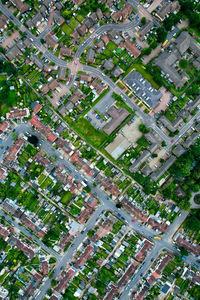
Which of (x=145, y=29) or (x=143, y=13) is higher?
(x=143, y=13)

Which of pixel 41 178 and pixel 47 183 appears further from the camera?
pixel 47 183

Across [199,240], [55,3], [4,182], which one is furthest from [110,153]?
[55,3]

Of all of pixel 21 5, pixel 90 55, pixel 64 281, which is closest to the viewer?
pixel 64 281

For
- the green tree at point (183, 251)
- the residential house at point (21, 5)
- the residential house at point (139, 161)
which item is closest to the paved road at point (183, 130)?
the residential house at point (139, 161)

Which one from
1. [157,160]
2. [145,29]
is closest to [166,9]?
[145,29]

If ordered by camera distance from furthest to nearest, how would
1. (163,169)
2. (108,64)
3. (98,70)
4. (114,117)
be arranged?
(98,70) < (163,169) < (114,117) < (108,64)

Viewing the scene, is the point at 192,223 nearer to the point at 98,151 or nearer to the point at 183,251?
the point at 183,251

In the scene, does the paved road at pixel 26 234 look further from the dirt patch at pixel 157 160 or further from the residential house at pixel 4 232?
the dirt patch at pixel 157 160
